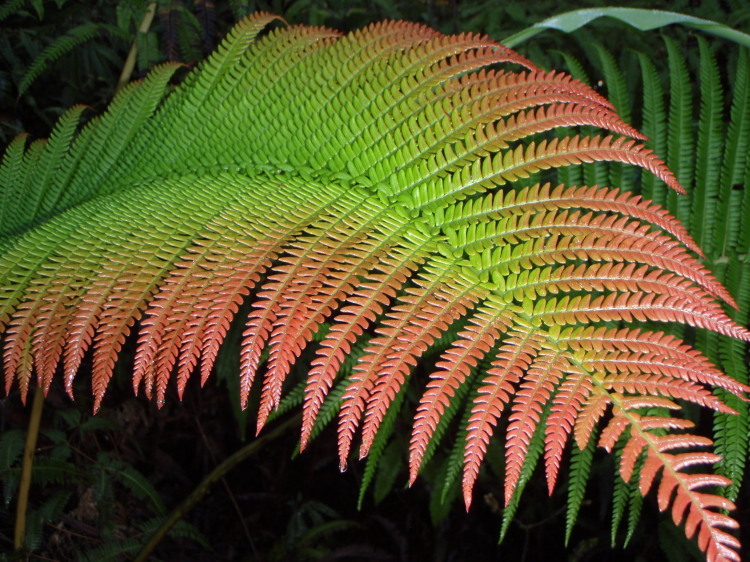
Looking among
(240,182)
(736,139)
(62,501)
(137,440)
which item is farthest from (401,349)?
(137,440)

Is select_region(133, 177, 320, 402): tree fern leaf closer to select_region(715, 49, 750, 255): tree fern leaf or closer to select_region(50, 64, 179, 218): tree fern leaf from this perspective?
select_region(50, 64, 179, 218): tree fern leaf

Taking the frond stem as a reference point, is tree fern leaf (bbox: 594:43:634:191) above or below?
above

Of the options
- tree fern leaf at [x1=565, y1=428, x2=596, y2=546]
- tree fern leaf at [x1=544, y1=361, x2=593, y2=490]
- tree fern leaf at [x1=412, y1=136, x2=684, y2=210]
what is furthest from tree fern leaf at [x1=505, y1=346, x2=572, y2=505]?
tree fern leaf at [x1=565, y1=428, x2=596, y2=546]

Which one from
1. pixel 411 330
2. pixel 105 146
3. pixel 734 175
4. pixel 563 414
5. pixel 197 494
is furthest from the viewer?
pixel 197 494

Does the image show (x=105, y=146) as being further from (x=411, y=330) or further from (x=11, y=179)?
(x=411, y=330)

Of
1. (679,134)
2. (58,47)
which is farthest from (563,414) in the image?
(58,47)

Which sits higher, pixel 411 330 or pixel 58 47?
pixel 58 47

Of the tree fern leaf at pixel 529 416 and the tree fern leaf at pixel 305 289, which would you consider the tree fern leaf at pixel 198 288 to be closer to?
the tree fern leaf at pixel 305 289

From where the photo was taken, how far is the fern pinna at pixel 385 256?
84 cm

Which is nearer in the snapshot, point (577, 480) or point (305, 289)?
point (305, 289)

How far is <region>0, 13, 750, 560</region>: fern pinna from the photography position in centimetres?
84

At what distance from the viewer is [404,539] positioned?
243 centimetres

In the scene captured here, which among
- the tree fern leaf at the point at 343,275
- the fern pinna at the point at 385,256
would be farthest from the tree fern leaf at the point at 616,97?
the tree fern leaf at the point at 343,275

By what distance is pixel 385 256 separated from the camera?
1.02m
